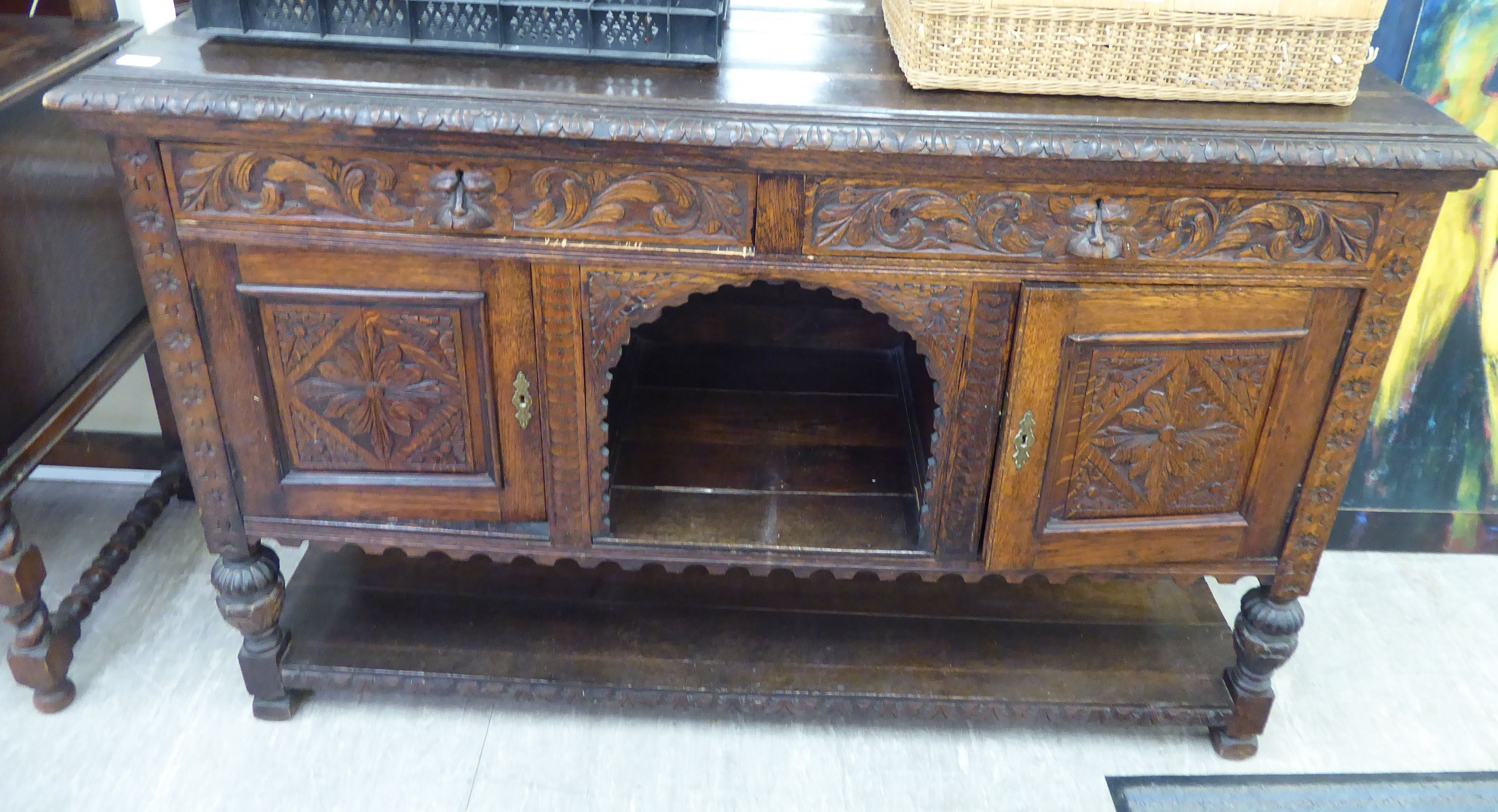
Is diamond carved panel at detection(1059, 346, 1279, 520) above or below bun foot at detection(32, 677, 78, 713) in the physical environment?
above

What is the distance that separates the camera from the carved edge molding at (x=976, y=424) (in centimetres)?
151

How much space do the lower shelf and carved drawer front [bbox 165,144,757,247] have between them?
773 mm

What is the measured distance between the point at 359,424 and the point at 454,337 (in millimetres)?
210

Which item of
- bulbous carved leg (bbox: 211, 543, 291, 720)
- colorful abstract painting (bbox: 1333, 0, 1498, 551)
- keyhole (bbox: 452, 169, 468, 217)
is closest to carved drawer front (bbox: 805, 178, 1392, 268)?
keyhole (bbox: 452, 169, 468, 217)

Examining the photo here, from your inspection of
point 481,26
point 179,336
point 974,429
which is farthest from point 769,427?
point 179,336

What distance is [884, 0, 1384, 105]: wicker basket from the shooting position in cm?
139

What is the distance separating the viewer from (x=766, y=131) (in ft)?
4.49

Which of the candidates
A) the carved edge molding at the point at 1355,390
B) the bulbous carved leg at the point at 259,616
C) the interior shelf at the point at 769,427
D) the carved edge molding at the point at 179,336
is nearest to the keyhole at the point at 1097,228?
the carved edge molding at the point at 1355,390

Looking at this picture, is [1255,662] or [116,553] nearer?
[1255,662]

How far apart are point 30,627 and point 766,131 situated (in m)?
1.45

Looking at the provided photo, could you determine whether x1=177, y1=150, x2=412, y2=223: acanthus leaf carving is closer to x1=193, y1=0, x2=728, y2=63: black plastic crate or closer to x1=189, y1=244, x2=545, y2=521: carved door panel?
x1=189, y1=244, x2=545, y2=521: carved door panel

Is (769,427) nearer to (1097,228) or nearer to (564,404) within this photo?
(564,404)

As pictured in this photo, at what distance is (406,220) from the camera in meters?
1.46

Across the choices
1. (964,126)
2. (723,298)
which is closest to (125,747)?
(723,298)
